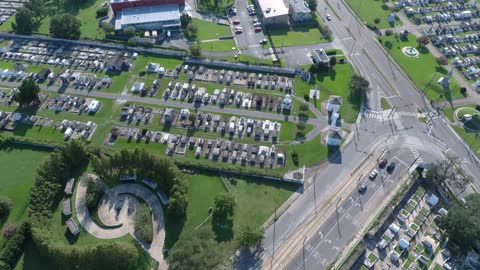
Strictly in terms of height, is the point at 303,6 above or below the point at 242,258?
above

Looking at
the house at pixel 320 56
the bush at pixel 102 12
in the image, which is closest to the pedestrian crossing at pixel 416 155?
the house at pixel 320 56

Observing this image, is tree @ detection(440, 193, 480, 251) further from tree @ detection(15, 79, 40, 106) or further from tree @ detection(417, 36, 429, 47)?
tree @ detection(15, 79, 40, 106)

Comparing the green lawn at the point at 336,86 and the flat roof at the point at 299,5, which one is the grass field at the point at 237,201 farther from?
the flat roof at the point at 299,5

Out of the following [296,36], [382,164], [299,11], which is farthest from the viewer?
[299,11]

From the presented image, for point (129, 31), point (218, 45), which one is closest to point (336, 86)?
point (218, 45)

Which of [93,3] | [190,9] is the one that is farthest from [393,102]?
[93,3]

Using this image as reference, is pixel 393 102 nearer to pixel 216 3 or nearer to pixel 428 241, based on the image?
pixel 428 241

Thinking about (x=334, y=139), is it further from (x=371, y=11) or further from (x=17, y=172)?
(x=17, y=172)
